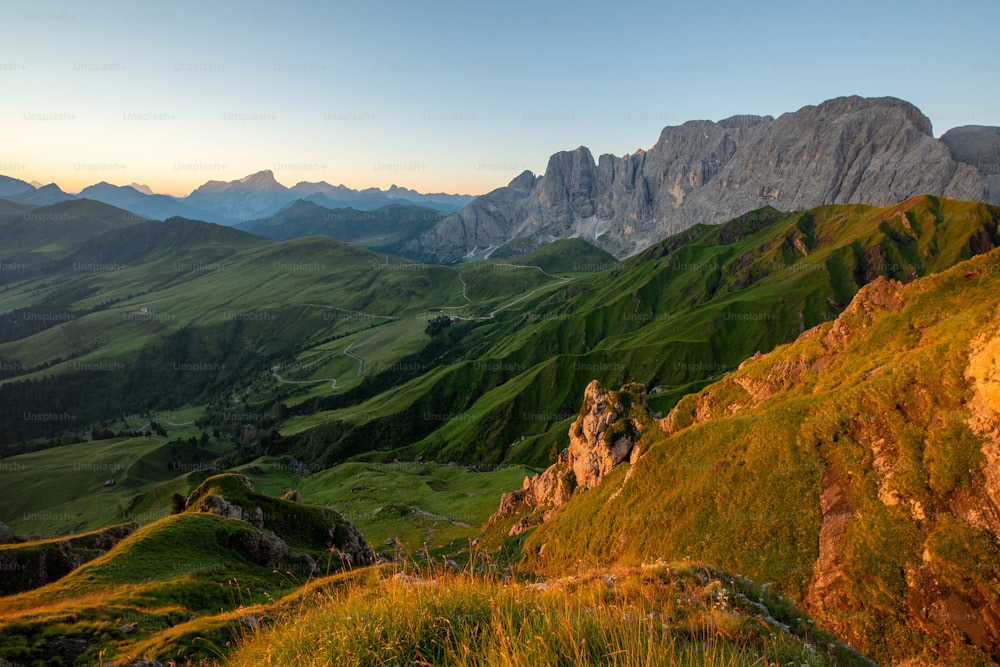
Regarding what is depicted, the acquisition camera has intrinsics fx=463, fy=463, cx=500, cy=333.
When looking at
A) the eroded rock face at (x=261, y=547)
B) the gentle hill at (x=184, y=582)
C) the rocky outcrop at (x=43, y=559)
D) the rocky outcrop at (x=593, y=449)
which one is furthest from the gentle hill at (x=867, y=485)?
the rocky outcrop at (x=43, y=559)

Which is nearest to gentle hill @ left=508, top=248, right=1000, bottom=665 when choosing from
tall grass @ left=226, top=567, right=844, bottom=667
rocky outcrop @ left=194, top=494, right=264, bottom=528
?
tall grass @ left=226, top=567, right=844, bottom=667

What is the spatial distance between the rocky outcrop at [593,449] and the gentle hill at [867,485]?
12.6 m

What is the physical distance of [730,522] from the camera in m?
37.7

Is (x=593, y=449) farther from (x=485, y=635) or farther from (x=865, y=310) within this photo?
(x=485, y=635)

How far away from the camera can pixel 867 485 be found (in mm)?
32281

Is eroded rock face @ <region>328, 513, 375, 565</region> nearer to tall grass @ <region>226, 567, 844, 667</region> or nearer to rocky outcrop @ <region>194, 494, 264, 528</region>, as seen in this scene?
rocky outcrop @ <region>194, 494, 264, 528</region>

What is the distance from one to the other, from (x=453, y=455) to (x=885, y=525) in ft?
515

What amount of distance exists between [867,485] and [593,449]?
38.7 metres

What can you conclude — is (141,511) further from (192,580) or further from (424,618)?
(424,618)

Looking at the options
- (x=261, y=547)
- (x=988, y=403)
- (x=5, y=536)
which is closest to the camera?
(x=988, y=403)

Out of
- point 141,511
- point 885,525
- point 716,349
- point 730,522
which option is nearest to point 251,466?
point 141,511

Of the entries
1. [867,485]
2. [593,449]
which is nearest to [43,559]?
[593,449]

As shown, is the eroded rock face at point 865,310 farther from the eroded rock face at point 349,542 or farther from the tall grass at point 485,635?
the eroded rock face at point 349,542

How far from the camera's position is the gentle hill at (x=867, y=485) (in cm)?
2656
